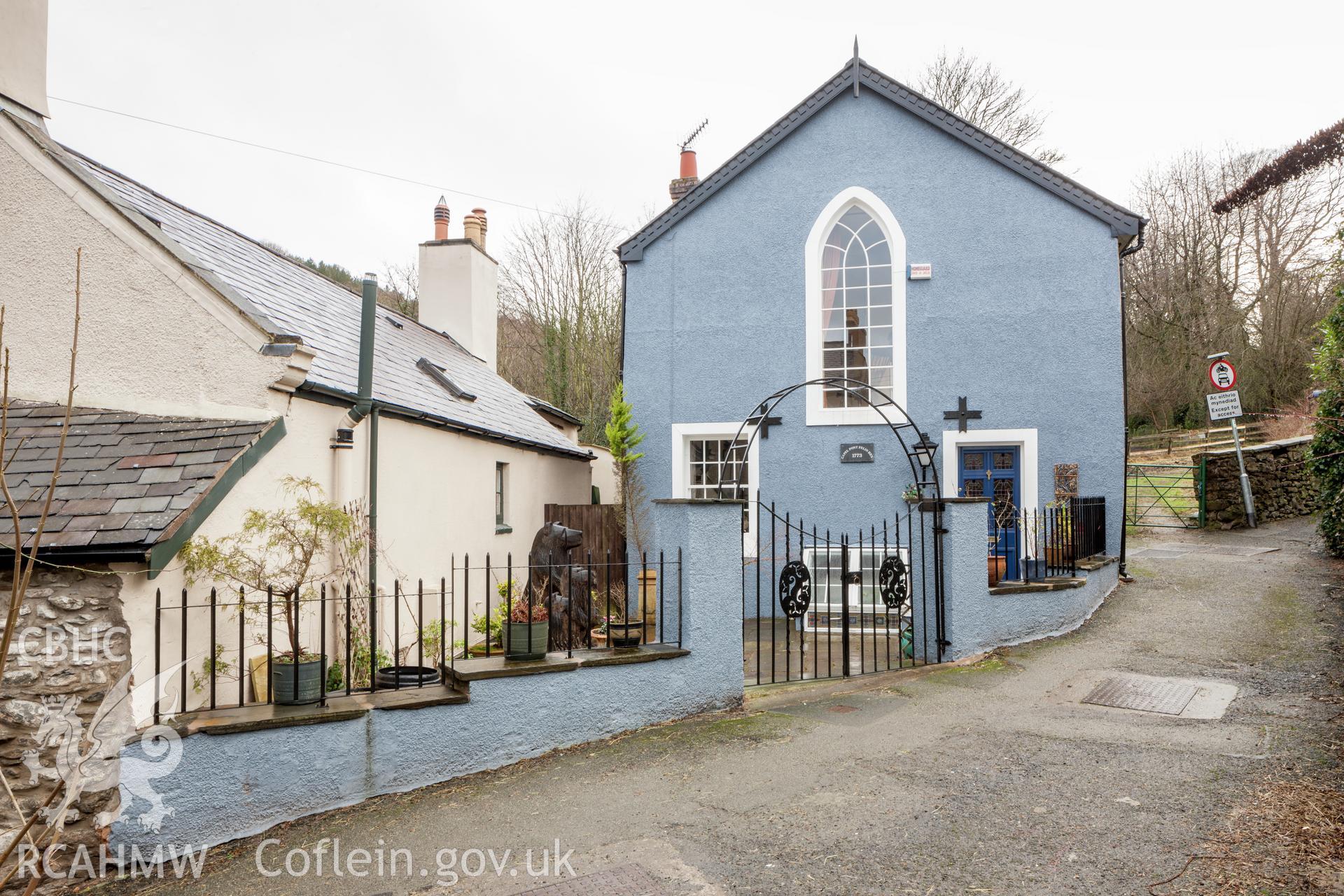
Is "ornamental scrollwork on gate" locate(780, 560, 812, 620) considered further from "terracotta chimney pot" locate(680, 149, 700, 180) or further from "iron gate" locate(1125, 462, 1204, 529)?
"iron gate" locate(1125, 462, 1204, 529)

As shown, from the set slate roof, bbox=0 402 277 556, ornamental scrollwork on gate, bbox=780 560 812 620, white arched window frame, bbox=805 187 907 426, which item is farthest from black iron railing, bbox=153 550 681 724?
white arched window frame, bbox=805 187 907 426

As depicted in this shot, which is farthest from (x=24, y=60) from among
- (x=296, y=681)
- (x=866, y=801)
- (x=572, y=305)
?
(x=572, y=305)

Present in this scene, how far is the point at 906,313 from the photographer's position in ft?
41.1

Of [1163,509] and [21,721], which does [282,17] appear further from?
[1163,509]

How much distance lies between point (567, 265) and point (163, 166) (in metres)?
10.8

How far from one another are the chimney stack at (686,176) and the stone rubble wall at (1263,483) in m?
12.6

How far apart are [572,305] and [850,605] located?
52.2 feet

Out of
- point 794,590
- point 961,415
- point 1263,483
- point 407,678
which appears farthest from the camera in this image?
point 1263,483

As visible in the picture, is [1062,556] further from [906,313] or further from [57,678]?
[57,678]

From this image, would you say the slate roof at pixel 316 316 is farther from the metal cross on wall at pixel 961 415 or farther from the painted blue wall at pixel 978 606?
the metal cross on wall at pixel 961 415

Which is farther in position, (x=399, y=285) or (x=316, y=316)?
(x=399, y=285)

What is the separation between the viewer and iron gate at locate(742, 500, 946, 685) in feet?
24.9

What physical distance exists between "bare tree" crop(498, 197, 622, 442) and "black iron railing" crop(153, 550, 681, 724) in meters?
15.8

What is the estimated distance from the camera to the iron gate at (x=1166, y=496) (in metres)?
18.0
